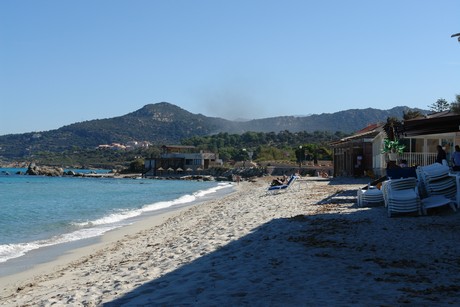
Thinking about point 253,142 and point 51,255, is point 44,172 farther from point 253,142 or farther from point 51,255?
point 51,255

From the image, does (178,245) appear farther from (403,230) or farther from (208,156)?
(208,156)

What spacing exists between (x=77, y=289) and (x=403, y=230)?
5234 mm

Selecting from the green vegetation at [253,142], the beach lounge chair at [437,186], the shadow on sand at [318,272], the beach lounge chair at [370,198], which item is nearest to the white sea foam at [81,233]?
the shadow on sand at [318,272]

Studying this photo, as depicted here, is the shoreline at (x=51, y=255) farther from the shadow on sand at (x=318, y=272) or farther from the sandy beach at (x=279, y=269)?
the shadow on sand at (x=318, y=272)

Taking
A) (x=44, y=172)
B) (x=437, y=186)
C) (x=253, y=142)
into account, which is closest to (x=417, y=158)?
(x=437, y=186)

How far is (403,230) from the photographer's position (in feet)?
28.2

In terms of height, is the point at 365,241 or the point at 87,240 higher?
the point at 365,241

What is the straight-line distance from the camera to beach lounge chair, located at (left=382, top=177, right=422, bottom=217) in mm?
10148

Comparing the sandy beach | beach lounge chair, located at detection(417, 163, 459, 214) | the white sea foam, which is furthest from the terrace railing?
the white sea foam

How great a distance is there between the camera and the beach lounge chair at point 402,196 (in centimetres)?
1015

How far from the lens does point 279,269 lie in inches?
244

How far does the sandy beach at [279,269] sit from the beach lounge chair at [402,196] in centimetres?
21

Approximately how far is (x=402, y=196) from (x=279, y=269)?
5.03 metres

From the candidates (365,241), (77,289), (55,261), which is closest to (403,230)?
(365,241)
